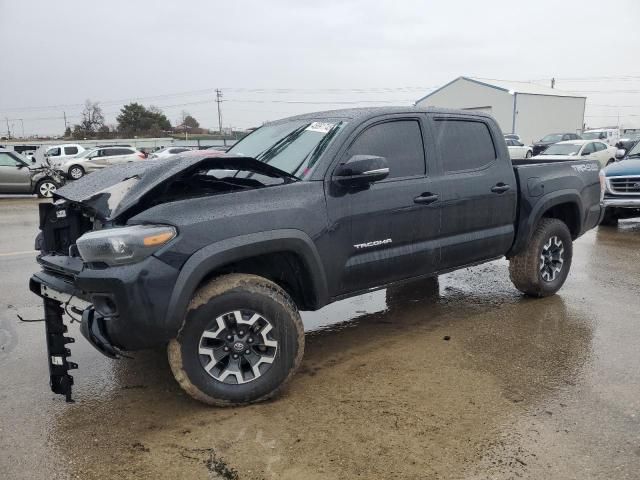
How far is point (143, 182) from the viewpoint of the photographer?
131 inches

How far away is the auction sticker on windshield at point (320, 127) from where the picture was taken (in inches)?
158

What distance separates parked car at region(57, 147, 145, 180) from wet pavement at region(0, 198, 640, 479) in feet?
77.6

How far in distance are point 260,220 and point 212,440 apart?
129 centimetres

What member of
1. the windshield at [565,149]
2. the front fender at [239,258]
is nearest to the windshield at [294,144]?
the front fender at [239,258]

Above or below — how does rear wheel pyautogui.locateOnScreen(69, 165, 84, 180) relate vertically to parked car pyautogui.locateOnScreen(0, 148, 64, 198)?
below

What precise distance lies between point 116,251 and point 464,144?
123 inches

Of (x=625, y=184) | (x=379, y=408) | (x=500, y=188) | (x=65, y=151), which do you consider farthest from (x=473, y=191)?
(x=65, y=151)

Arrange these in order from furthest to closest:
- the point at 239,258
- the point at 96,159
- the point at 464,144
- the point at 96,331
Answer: the point at 96,159, the point at 464,144, the point at 239,258, the point at 96,331

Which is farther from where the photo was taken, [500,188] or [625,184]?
[625,184]

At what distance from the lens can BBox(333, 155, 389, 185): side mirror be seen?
359cm

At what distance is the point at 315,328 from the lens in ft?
15.9

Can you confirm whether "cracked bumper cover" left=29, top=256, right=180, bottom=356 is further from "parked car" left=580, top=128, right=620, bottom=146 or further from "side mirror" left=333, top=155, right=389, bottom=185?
"parked car" left=580, top=128, right=620, bottom=146

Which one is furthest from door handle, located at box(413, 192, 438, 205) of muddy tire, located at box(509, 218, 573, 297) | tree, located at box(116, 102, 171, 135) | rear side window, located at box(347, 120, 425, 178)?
tree, located at box(116, 102, 171, 135)

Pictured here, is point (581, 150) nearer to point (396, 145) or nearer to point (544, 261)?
point (544, 261)
